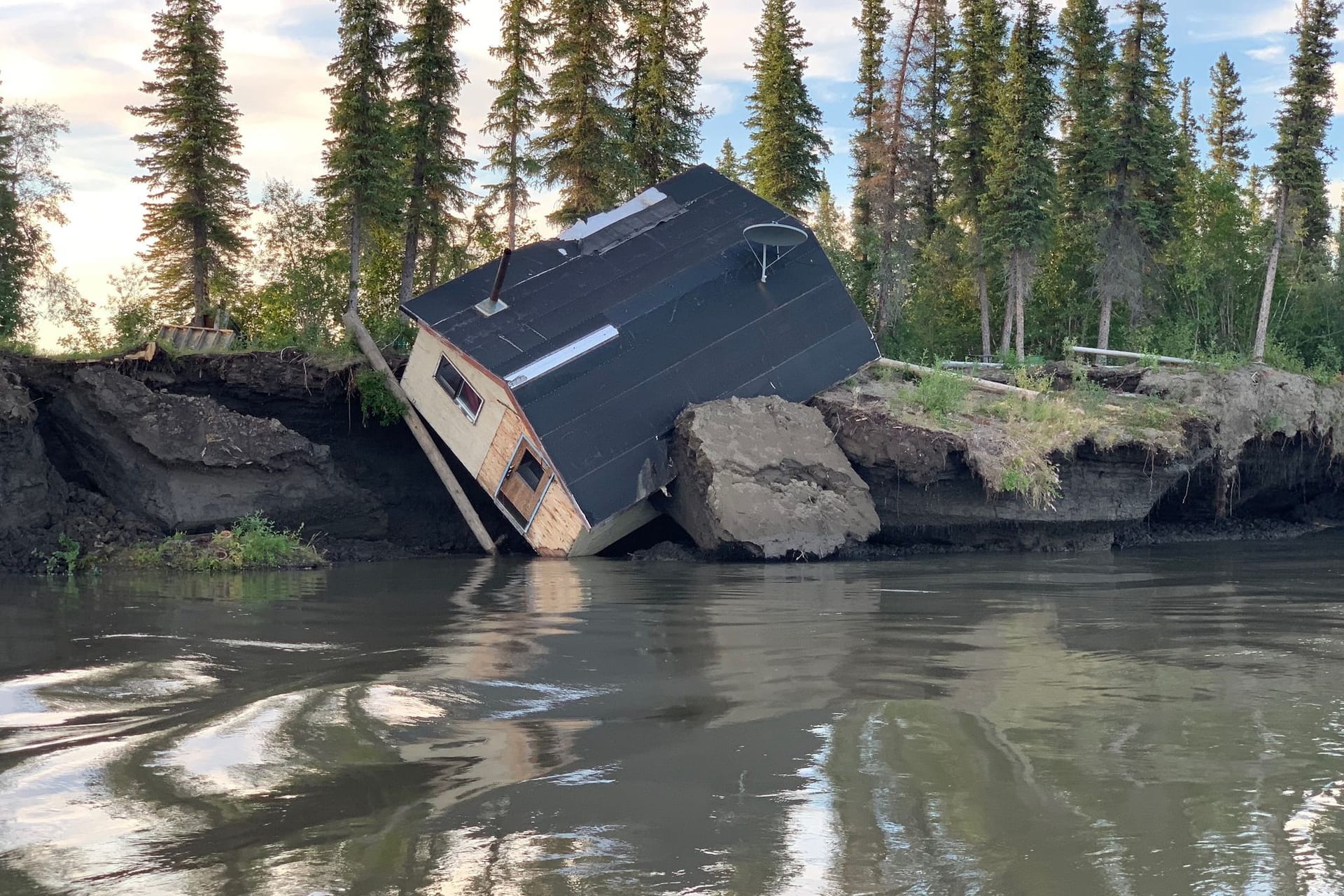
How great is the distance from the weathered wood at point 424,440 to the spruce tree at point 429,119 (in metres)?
6.83

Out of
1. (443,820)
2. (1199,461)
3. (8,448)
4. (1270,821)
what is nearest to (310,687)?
(443,820)

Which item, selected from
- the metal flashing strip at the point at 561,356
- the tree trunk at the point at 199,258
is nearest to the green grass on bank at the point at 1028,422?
the metal flashing strip at the point at 561,356

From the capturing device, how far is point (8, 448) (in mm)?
16375

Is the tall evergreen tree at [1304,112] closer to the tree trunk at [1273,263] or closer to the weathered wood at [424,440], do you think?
the tree trunk at [1273,263]

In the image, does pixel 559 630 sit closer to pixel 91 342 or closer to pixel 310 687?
pixel 310 687

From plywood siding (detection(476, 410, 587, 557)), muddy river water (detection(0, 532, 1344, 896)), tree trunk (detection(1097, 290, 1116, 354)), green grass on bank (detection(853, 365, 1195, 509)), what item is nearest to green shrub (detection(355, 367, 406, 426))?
plywood siding (detection(476, 410, 587, 557))

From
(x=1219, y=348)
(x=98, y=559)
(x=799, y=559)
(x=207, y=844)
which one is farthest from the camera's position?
(x=1219, y=348)

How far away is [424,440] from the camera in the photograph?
20.5 m

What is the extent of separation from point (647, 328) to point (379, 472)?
6.57 m

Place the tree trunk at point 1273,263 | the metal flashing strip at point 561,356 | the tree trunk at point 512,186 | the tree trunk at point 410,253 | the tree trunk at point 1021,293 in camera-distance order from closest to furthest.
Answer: the metal flashing strip at point 561,356, the tree trunk at point 410,253, the tree trunk at point 512,186, the tree trunk at point 1273,263, the tree trunk at point 1021,293

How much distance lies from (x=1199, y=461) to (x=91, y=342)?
83.0ft

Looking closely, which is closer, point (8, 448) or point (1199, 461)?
point (8, 448)

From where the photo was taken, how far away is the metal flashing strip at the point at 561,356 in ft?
57.9

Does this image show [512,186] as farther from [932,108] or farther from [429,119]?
[932,108]
